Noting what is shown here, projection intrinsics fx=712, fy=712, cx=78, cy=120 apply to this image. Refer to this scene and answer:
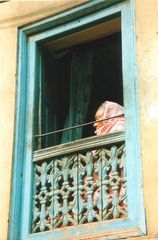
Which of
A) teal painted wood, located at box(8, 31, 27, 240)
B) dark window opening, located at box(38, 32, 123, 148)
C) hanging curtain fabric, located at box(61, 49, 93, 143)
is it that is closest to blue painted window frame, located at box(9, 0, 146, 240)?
teal painted wood, located at box(8, 31, 27, 240)

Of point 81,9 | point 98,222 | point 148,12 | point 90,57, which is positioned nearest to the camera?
point 98,222

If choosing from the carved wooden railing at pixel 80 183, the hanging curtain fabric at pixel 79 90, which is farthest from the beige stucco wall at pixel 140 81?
the hanging curtain fabric at pixel 79 90

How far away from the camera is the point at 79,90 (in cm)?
843

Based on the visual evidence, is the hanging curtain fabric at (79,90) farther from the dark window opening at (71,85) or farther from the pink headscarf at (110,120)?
the pink headscarf at (110,120)

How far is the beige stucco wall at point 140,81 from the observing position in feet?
22.1

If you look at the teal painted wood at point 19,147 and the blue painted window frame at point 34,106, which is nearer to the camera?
the blue painted window frame at point 34,106

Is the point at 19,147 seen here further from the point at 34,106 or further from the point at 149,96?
the point at 149,96

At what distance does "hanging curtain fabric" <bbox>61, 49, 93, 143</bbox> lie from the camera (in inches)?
322

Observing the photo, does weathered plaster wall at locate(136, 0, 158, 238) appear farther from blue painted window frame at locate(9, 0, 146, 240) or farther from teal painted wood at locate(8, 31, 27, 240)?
teal painted wood at locate(8, 31, 27, 240)

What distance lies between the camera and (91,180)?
23.5 ft

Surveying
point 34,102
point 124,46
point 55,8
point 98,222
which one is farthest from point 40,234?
point 55,8

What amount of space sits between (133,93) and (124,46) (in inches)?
24.2

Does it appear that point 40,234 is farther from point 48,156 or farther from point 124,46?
point 124,46

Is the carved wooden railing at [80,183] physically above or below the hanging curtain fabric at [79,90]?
below
